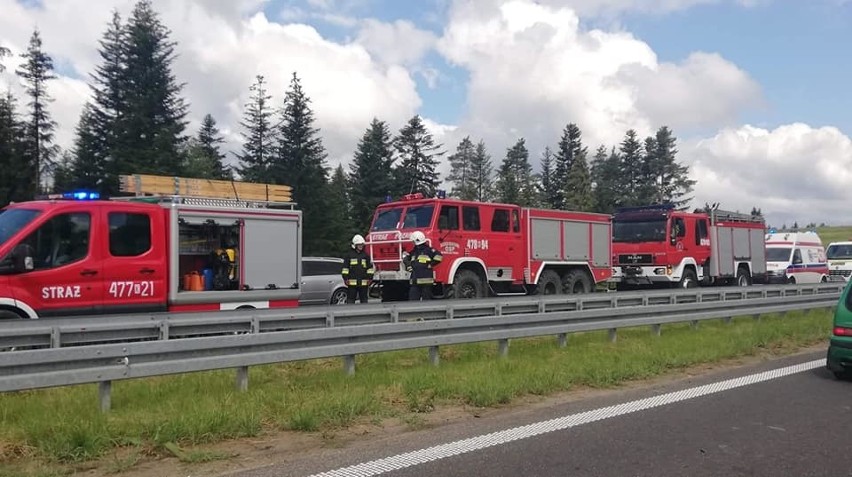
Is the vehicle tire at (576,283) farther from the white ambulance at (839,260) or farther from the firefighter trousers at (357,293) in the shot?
the white ambulance at (839,260)

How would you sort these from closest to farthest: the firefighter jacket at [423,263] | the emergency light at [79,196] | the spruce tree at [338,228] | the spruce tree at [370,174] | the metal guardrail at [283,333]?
the metal guardrail at [283,333] → the emergency light at [79,196] → the firefighter jacket at [423,263] → the spruce tree at [338,228] → the spruce tree at [370,174]

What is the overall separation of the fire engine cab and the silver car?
674 cm

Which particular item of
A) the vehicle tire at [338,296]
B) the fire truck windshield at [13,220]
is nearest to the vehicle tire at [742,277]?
the vehicle tire at [338,296]

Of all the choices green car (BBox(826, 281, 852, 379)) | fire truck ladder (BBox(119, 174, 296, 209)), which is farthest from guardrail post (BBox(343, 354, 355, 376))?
green car (BBox(826, 281, 852, 379))

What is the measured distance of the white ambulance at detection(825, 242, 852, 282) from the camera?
103 ft

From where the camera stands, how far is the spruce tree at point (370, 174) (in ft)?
195

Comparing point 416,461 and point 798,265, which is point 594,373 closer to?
point 416,461

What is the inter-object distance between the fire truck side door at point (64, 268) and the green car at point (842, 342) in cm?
919

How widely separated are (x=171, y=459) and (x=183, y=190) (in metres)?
6.97

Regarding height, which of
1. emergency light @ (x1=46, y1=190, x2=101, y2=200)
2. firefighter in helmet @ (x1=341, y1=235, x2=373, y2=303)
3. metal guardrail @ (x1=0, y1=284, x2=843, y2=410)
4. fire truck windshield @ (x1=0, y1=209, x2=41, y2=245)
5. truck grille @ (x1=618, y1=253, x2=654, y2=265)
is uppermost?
emergency light @ (x1=46, y1=190, x2=101, y2=200)

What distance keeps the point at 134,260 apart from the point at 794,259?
27.0m

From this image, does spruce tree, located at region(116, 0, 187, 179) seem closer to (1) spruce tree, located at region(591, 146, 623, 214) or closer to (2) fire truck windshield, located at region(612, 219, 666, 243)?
(2) fire truck windshield, located at region(612, 219, 666, 243)

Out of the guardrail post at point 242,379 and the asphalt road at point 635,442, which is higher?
the guardrail post at point 242,379

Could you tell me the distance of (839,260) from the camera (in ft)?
105
